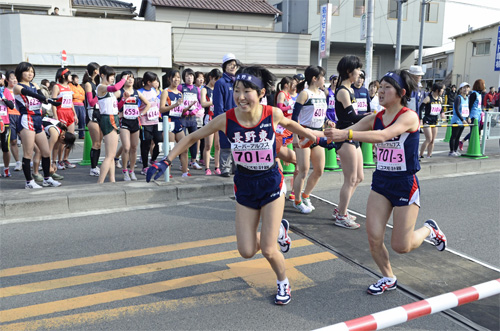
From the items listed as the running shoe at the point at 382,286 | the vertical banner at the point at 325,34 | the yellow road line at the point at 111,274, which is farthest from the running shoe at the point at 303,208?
the vertical banner at the point at 325,34

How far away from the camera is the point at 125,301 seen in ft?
11.7

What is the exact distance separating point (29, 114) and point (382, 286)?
6.26 meters

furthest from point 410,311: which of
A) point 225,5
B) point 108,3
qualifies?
point 108,3

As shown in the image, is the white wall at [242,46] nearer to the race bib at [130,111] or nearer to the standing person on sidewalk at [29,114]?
the race bib at [130,111]

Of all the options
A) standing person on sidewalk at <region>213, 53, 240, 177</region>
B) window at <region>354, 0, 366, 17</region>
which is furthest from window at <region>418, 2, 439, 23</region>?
standing person on sidewalk at <region>213, 53, 240, 177</region>

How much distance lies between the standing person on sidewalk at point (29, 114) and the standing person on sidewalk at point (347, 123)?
189 inches

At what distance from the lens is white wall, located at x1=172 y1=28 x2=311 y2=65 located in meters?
24.5

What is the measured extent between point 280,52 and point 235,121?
24.1 meters

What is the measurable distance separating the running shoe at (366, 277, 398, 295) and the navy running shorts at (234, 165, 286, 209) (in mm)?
1210

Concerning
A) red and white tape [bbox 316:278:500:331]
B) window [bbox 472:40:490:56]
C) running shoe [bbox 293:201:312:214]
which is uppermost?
window [bbox 472:40:490:56]

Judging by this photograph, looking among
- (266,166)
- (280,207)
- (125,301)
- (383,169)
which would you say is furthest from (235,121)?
(125,301)

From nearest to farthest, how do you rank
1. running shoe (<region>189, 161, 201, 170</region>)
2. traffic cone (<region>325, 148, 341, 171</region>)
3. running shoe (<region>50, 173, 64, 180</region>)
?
running shoe (<region>50, 173, 64, 180</region>), traffic cone (<region>325, 148, 341, 171</region>), running shoe (<region>189, 161, 201, 170</region>)

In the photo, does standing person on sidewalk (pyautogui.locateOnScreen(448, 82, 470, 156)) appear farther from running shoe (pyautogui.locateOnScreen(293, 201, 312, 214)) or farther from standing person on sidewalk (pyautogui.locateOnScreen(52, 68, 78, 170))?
standing person on sidewalk (pyautogui.locateOnScreen(52, 68, 78, 170))

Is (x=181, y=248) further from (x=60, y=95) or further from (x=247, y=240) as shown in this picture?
(x=60, y=95)
